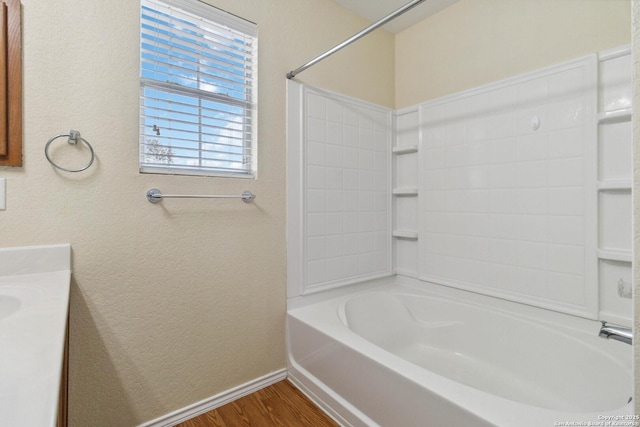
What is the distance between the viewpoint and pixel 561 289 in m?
1.68

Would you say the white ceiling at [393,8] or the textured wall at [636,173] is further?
the white ceiling at [393,8]

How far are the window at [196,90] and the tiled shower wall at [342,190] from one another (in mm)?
361

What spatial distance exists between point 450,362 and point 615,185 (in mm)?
1292

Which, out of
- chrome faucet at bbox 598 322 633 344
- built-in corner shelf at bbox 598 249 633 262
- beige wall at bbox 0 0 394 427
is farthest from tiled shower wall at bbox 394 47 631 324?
beige wall at bbox 0 0 394 427

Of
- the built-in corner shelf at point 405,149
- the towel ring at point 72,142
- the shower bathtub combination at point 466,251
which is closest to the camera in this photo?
the towel ring at point 72,142

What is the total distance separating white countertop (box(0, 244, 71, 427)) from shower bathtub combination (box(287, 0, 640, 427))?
1.12 m

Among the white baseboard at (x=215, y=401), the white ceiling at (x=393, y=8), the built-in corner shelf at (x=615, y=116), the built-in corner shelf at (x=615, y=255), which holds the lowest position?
the white baseboard at (x=215, y=401)

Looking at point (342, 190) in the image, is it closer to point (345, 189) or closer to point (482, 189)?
point (345, 189)

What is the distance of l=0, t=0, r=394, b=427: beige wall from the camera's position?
4.07 ft

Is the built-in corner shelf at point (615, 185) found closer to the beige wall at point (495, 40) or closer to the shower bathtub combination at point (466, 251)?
the shower bathtub combination at point (466, 251)

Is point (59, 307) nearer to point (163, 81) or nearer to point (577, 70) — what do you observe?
point (163, 81)

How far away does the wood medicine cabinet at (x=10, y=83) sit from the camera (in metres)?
1.13

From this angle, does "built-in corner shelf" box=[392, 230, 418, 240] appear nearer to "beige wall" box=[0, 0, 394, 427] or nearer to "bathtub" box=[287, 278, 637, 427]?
"bathtub" box=[287, 278, 637, 427]

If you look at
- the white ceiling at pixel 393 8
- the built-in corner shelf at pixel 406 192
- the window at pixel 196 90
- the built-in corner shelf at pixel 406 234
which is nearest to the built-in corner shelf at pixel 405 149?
the built-in corner shelf at pixel 406 192
